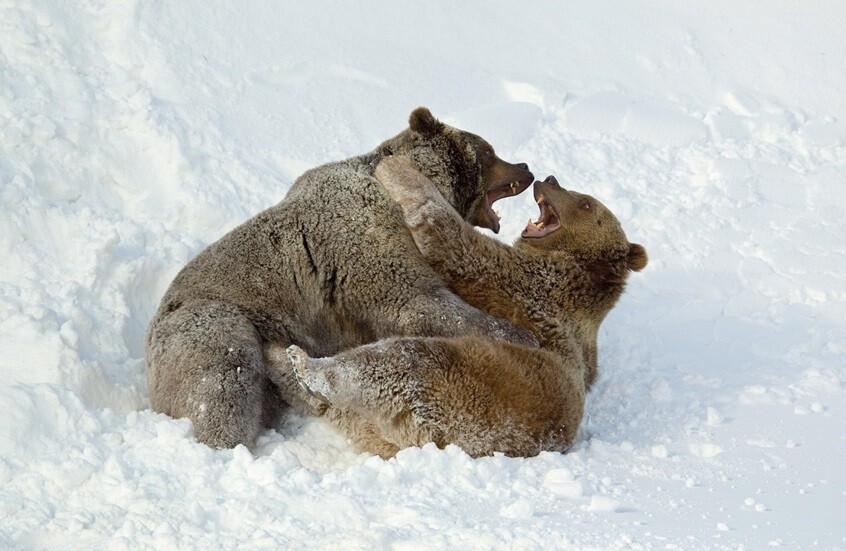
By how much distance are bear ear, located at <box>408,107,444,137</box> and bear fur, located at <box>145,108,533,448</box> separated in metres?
0.60

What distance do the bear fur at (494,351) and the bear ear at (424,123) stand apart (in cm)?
40

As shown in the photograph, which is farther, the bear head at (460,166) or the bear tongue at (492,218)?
the bear tongue at (492,218)

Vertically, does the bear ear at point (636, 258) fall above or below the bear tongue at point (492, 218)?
above

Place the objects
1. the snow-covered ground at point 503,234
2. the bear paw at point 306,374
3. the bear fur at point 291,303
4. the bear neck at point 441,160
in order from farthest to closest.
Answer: the bear neck at point 441,160, the bear fur at point 291,303, the bear paw at point 306,374, the snow-covered ground at point 503,234

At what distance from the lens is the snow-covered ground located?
6199mm

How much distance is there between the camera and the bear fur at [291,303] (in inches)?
292

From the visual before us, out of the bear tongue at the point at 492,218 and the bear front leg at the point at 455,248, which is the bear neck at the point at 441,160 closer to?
the bear tongue at the point at 492,218

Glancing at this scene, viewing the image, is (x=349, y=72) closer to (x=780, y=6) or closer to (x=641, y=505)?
(x=780, y=6)

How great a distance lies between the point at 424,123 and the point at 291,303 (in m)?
2.07

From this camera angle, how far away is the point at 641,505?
6.46m

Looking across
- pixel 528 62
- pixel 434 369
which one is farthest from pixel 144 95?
pixel 434 369

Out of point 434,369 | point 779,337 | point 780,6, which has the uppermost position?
point 780,6

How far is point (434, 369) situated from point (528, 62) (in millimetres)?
7368

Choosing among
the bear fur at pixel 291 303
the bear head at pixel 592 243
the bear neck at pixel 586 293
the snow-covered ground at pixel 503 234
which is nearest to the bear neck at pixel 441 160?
the bear fur at pixel 291 303
